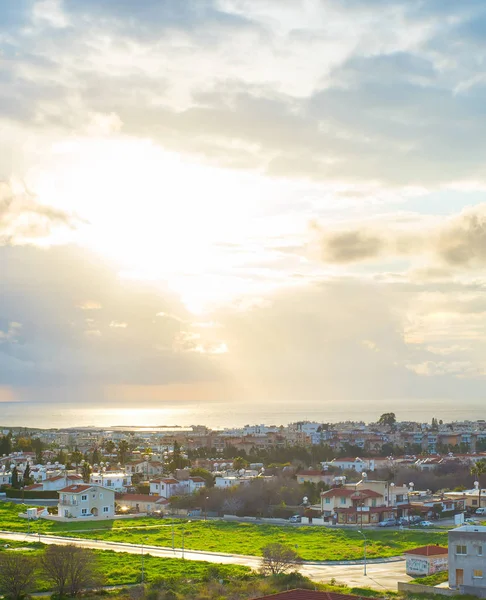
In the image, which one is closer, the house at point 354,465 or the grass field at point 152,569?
the grass field at point 152,569

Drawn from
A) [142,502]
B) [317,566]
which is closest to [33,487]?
[142,502]

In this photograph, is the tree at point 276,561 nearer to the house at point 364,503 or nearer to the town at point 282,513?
the town at point 282,513

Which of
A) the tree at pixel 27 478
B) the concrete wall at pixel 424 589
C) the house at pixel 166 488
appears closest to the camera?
the concrete wall at pixel 424 589

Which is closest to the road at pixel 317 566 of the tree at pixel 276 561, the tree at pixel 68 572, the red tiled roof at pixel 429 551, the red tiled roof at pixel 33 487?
the red tiled roof at pixel 429 551

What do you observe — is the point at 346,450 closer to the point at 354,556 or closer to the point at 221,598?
the point at 354,556

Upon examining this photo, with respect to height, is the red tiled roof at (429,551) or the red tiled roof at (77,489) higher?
the red tiled roof at (77,489)

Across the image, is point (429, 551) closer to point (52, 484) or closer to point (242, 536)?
point (242, 536)

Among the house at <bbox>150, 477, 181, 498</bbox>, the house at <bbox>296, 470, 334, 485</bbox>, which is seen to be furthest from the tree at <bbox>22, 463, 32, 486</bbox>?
the house at <bbox>296, 470, 334, 485</bbox>
